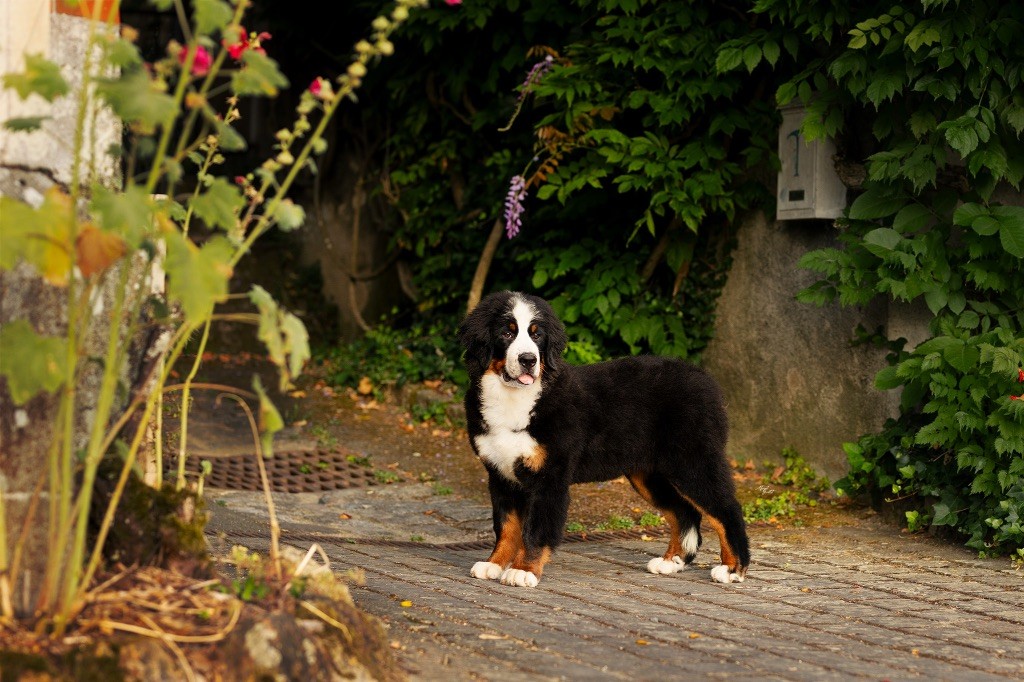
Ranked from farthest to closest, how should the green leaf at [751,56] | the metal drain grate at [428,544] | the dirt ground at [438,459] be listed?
1. the green leaf at [751,56]
2. the dirt ground at [438,459]
3. the metal drain grate at [428,544]

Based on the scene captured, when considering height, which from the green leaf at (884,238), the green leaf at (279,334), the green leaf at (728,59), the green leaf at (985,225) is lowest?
the green leaf at (279,334)

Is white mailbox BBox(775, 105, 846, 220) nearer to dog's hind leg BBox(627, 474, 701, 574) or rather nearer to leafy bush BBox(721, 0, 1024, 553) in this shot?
leafy bush BBox(721, 0, 1024, 553)

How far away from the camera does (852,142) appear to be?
689cm

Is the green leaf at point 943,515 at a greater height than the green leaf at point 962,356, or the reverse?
the green leaf at point 962,356

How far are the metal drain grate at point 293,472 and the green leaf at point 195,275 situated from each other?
4.31 m

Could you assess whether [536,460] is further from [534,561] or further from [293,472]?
[293,472]

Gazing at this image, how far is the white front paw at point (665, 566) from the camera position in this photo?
542cm

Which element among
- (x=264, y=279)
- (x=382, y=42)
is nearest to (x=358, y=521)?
(x=382, y=42)

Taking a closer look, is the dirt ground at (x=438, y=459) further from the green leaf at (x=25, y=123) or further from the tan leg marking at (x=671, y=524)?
the green leaf at (x=25, y=123)

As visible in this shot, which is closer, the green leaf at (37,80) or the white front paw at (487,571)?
the green leaf at (37,80)

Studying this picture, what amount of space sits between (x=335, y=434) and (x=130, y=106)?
5966 millimetres

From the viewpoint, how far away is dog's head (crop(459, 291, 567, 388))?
5191mm

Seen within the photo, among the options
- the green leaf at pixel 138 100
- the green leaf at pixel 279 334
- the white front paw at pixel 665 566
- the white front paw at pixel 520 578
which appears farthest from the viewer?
the white front paw at pixel 665 566

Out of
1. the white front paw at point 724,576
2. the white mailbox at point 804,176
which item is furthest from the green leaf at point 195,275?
the white mailbox at point 804,176
